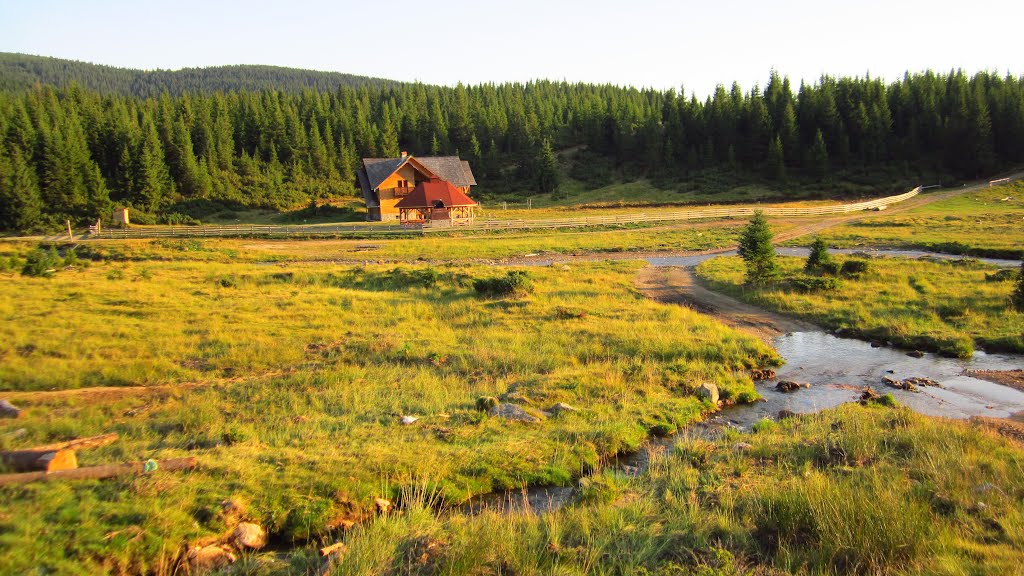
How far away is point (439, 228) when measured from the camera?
181 feet

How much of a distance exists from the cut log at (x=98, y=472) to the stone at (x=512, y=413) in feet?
16.7

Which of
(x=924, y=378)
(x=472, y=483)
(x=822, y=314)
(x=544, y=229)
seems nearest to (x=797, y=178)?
(x=544, y=229)

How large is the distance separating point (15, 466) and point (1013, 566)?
11.1 m

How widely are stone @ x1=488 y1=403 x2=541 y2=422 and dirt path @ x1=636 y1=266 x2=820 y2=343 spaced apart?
32.8ft

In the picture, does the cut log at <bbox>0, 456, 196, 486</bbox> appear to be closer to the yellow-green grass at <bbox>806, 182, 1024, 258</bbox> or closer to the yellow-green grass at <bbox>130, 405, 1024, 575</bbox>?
the yellow-green grass at <bbox>130, 405, 1024, 575</bbox>

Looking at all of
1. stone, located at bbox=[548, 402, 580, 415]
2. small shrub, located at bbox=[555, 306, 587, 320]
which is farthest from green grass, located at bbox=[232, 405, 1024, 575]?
small shrub, located at bbox=[555, 306, 587, 320]

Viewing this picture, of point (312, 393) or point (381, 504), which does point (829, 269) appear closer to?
point (312, 393)

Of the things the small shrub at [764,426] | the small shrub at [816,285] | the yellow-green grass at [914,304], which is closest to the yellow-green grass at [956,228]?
the yellow-green grass at [914,304]

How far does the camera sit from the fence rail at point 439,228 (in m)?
53.2

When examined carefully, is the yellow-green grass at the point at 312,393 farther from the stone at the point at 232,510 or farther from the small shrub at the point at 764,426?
the small shrub at the point at 764,426

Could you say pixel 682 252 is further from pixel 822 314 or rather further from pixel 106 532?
pixel 106 532

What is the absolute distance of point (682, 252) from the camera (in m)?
39.7

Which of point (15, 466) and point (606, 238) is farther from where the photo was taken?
point (606, 238)

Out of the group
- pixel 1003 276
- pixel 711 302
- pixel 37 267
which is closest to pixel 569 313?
pixel 711 302
